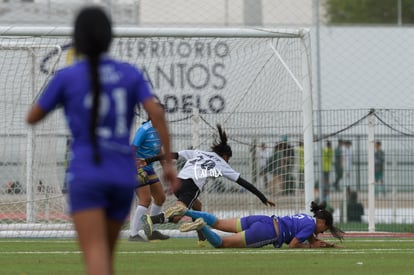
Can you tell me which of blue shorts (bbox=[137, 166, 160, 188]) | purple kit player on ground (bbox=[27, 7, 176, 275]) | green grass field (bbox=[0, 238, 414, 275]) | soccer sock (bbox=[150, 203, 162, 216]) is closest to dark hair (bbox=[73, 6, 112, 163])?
purple kit player on ground (bbox=[27, 7, 176, 275])

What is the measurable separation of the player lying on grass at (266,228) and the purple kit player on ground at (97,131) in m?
7.01

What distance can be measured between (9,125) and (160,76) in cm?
523

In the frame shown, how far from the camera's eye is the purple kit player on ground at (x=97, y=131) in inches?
252

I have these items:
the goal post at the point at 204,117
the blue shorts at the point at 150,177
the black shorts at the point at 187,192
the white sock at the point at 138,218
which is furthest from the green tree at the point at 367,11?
the black shorts at the point at 187,192

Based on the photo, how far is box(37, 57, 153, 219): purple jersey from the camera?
6.45 meters

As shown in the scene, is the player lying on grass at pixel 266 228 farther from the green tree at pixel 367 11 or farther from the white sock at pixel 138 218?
the green tree at pixel 367 11

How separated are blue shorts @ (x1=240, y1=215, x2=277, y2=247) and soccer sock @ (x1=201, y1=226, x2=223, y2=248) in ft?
1.15

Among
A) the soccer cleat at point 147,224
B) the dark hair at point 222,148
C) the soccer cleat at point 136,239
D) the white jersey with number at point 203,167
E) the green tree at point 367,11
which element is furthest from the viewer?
the green tree at point 367,11

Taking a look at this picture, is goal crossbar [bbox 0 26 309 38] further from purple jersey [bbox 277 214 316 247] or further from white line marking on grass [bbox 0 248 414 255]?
purple jersey [bbox 277 214 316 247]

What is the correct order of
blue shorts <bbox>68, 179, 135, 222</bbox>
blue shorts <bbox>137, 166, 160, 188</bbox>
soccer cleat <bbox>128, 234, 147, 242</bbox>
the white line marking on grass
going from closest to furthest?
blue shorts <bbox>68, 179, 135, 222</bbox>
the white line marking on grass
blue shorts <bbox>137, 166, 160, 188</bbox>
soccer cleat <bbox>128, 234, 147, 242</bbox>

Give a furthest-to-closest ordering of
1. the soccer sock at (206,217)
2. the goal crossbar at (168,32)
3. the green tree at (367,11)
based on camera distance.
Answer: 1. the green tree at (367,11)
2. the goal crossbar at (168,32)
3. the soccer sock at (206,217)

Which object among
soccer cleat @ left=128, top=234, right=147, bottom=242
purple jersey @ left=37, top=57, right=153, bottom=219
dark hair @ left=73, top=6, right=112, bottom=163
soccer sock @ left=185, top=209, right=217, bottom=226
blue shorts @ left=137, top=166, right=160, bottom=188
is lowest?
soccer cleat @ left=128, top=234, right=147, bottom=242

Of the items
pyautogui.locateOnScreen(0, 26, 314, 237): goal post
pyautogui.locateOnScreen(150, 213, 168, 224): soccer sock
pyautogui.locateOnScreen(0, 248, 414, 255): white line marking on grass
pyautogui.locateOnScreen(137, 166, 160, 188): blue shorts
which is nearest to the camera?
pyautogui.locateOnScreen(0, 248, 414, 255): white line marking on grass

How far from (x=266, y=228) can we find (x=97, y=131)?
24.4 feet
